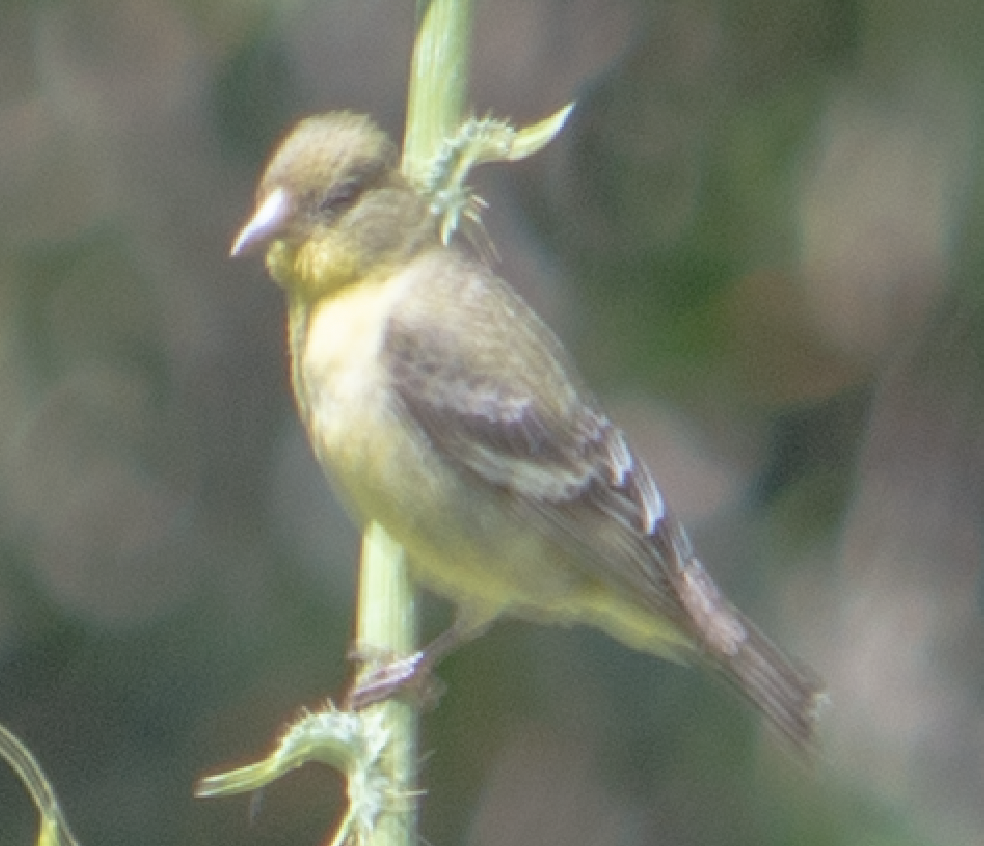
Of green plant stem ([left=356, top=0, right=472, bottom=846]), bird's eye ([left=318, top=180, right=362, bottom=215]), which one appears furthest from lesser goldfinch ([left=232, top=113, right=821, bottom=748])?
green plant stem ([left=356, top=0, right=472, bottom=846])

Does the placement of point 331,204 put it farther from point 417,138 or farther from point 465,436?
point 417,138

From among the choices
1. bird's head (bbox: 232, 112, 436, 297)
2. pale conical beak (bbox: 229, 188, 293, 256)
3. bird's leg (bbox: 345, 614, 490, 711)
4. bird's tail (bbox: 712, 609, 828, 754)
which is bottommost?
bird's leg (bbox: 345, 614, 490, 711)

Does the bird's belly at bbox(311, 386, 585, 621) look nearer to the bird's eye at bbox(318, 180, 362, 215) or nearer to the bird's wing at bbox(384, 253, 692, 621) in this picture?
the bird's wing at bbox(384, 253, 692, 621)

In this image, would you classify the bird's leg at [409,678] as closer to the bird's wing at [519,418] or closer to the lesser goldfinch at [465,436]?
the lesser goldfinch at [465,436]

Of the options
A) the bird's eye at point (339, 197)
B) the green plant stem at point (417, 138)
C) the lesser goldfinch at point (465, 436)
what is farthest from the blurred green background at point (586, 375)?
the green plant stem at point (417, 138)

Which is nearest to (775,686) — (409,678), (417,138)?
(409,678)

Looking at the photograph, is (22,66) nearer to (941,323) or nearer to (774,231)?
(774,231)

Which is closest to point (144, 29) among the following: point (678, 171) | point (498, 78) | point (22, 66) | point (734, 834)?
point (22, 66)
